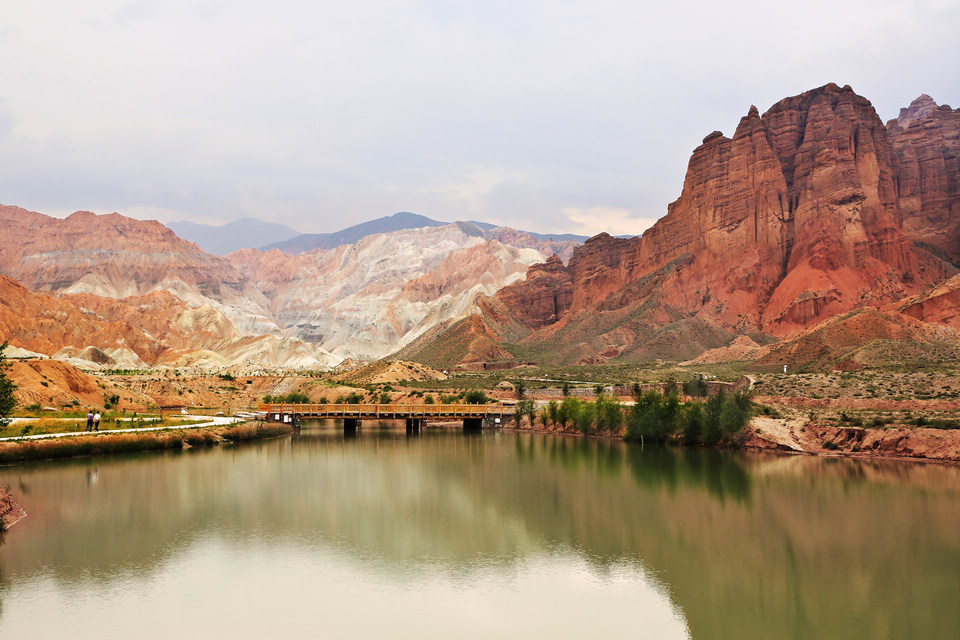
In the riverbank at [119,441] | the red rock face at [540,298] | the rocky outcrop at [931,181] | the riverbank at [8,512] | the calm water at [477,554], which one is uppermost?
the rocky outcrop at [931,181]

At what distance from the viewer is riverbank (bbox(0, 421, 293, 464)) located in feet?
124

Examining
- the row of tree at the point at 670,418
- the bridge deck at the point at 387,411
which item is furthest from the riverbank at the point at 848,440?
the bridge deck at the point at 387,411

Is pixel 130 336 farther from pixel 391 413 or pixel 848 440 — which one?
pixel 848 440

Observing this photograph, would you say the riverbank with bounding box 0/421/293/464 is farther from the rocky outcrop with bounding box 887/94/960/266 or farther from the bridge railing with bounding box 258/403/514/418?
the rocky outcrop with bounding box 887/94/960/266

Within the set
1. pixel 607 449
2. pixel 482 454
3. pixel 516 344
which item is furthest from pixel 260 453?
pixel 516 344

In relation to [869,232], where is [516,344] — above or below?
below

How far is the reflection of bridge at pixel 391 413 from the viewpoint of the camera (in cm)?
6968

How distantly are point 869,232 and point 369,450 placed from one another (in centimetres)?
10617

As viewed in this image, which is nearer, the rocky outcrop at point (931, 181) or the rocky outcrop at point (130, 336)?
the rocky outcrop at point (130, 336)

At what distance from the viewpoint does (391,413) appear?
235ft

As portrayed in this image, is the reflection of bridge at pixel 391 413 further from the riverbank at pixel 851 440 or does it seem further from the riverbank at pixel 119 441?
the riverbank at pixel 851 440

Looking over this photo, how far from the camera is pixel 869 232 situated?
412ft

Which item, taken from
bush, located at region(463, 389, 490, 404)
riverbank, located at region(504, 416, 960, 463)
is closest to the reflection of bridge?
bush, located at region(463, 389, 490, 404)

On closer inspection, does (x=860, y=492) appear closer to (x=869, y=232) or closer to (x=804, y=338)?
(x=804, y=338)
